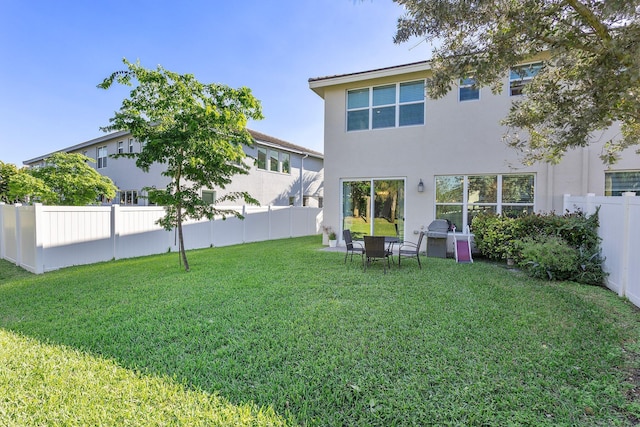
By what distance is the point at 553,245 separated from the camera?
6.86 m

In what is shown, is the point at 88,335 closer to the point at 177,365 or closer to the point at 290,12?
the point at 177,365

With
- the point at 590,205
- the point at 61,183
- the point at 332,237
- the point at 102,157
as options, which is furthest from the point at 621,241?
the point at 102,157

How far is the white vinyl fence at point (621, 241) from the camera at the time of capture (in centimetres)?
509

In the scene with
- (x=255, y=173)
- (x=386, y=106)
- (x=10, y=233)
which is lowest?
(x=10, y=233)

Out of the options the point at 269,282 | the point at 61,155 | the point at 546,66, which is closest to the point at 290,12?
the point at 546,66

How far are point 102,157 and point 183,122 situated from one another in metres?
18.1

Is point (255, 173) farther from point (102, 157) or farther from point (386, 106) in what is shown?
point (102, 157)

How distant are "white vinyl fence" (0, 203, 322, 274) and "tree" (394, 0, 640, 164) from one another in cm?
955

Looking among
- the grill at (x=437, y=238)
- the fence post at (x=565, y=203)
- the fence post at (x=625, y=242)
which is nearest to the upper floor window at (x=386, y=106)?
the grill at (x=437, y=238)

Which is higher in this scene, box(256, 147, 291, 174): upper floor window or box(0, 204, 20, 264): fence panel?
box(256, 147, 291, 174): upper floor window

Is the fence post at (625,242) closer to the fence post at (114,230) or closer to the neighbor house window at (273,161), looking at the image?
the fence post at (114,230)

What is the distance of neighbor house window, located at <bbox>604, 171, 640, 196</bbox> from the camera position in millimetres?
8477

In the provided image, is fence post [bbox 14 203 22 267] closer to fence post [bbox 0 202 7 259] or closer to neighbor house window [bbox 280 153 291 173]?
fence post [bbox 0 202 7 259]

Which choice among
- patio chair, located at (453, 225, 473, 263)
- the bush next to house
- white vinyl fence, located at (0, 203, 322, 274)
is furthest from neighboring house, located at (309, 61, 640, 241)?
white vinyl fence, located at (0, 203, 322, 274)
